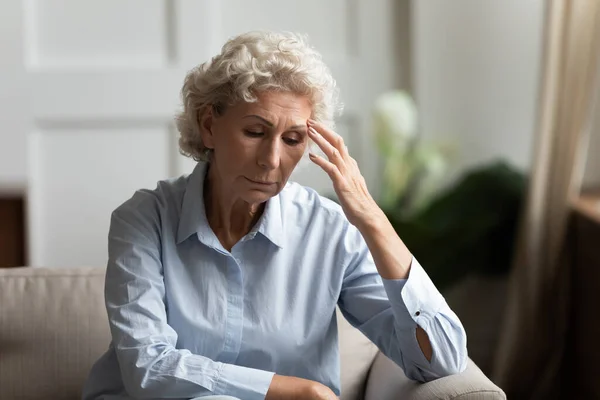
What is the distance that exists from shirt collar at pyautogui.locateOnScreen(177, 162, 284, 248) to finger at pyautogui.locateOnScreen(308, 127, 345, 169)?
6.7 inches

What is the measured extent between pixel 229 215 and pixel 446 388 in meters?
0.52

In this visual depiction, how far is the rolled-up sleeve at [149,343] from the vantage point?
1.57 m

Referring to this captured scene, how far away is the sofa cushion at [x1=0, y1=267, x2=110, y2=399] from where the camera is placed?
1.97m

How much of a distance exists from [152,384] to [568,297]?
1.69m

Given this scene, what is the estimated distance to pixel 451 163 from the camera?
330 centimetres

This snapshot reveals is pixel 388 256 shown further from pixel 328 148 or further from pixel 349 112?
pixel 349 112

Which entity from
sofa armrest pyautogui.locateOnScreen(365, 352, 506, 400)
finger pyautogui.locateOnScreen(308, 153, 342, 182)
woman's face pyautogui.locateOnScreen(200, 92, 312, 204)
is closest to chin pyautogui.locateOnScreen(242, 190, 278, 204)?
woman's face pyautogui.locateOnScreen(200, 92, 312, 204)

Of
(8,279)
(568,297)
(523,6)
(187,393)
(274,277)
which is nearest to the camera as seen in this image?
(187,393)

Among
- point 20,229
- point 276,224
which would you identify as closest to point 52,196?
point 20,229

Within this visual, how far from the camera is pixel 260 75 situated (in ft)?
5.30

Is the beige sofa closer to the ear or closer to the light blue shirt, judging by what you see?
the light blue shirt

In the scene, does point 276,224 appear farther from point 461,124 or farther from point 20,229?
point 20,229

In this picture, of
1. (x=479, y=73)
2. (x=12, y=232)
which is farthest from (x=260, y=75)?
(x=12, y=232)

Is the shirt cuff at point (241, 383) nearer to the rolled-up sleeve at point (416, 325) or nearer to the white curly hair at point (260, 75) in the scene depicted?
the rolled-up sleeve at point (416, 325)
